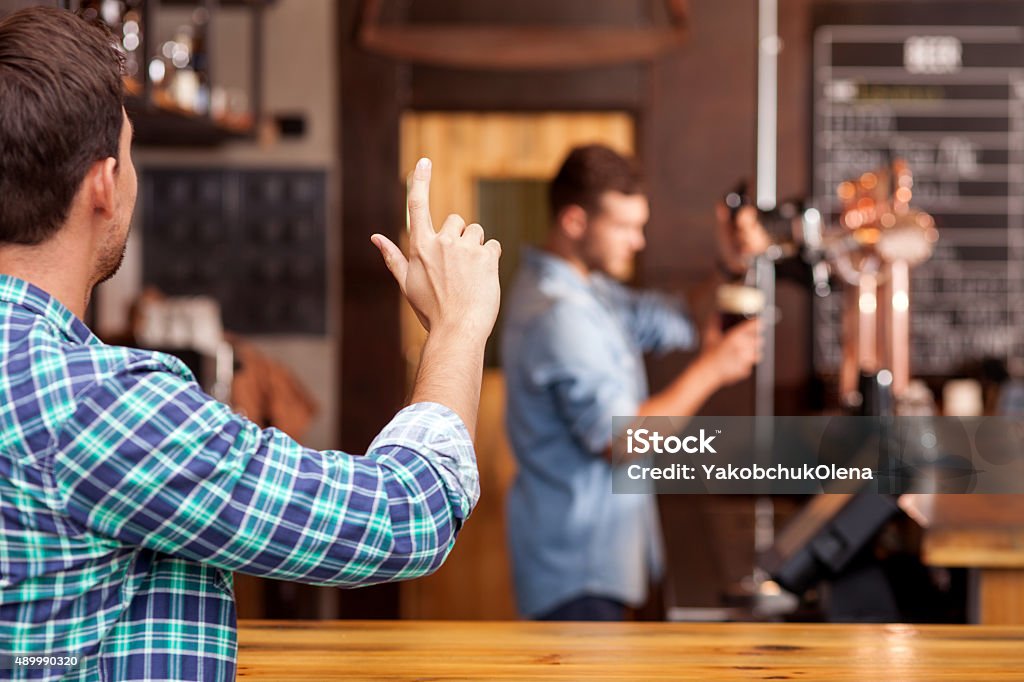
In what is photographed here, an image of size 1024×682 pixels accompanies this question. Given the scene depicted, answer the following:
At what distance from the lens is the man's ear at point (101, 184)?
78 centimetres

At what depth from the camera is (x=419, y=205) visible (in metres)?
0.87

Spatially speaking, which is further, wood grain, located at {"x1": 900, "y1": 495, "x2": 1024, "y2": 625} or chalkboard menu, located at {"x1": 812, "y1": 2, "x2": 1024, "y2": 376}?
chalkboard menu, located at {"x1": 812, "y1": 2, "x2": 1024, "y2": 376}

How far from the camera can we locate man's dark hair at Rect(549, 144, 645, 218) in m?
2.16

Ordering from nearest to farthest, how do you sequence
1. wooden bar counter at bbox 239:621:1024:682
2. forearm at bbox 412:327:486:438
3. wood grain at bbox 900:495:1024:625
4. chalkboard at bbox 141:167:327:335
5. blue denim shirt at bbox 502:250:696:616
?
forearm at bbox 412:327:486:438, wooden bar counter at bbox 239:621:1024:682, wood grain at bbox 900:495:1024:625, blue denim shirt at bbox 502:250:696:616, chalkboard at bbox 141:167:327:335

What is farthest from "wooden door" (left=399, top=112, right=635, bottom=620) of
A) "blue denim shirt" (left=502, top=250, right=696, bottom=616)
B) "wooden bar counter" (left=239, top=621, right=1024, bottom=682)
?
"wooden bar counter" (left=239, top=621, right=1024, bottom=682)

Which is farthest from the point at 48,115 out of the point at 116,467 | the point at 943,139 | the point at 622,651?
the point at 943,139

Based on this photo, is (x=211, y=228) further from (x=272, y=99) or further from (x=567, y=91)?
(x=567, y=91)

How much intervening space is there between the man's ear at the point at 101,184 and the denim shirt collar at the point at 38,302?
7cm

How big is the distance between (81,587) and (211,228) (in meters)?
2.82

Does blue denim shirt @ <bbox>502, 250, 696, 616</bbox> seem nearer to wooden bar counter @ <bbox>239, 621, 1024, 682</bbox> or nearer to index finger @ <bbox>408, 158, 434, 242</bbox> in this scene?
wooden bar counter @ <bbox>239, 621, 1024, 682</bbox>

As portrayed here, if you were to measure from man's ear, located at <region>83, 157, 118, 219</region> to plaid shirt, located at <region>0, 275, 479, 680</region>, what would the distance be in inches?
2.8

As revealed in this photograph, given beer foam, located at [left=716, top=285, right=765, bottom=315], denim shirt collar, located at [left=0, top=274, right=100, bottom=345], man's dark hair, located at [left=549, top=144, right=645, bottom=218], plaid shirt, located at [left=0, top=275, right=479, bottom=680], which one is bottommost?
plaid shirt, located at [left=0, top=275, right=479, bottom=680]

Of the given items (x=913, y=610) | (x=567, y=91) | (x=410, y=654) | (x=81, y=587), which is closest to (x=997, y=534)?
(x=913, y=610)

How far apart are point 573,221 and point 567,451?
0.43 metres
